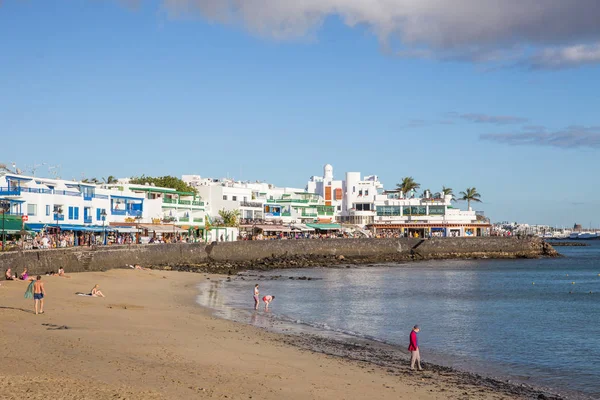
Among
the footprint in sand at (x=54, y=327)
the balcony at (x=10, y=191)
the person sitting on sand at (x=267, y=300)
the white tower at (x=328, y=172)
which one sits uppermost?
the white tower at (x=328, y=172)

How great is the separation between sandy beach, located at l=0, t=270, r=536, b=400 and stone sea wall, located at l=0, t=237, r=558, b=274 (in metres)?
16.8

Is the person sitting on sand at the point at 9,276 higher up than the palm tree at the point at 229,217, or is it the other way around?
the palm tree at the point at 229,217

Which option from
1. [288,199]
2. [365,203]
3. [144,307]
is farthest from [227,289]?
[365,203]

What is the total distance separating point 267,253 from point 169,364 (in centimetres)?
6478

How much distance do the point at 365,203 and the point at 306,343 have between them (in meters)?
108

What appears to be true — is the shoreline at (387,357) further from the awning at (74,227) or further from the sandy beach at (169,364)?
the awning at (74,227)

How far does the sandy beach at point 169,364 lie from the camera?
14164 millimetres

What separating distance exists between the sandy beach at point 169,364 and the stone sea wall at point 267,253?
55.1 feet

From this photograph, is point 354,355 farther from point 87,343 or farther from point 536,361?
point 87,343

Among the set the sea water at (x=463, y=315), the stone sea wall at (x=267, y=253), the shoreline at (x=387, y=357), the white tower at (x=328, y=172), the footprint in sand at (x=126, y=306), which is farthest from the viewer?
the white tower at (x=328, y=172)

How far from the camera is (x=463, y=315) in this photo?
3644 centimetres

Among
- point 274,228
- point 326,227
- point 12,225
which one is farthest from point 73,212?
point 326,227

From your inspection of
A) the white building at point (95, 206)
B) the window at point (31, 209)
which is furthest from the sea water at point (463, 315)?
the window at point (31, 209)

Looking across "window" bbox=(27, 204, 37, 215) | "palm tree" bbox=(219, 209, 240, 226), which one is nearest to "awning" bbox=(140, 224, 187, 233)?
"palm tree" bbox=(219, 209, 240, 226)
